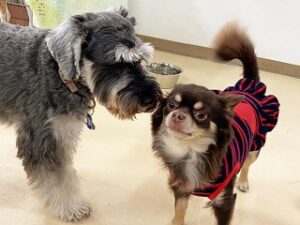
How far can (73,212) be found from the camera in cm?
169

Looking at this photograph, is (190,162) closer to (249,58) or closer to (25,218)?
(249,58)

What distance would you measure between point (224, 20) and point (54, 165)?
236 cm

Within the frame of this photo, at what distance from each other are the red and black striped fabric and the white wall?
152 cm

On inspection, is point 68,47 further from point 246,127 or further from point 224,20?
point 224,20

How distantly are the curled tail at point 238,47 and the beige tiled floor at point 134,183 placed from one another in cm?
56

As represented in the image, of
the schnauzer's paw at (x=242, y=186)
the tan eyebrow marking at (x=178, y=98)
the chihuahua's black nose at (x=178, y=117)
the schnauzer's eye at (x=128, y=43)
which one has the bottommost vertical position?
the schnauzer's paw at (x=242, y=186)

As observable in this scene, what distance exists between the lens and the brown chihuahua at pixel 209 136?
48.7 inches

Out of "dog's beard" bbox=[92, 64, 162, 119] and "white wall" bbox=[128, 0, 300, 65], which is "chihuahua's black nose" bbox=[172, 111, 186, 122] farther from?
"white wall" bbox=[128, 0, 300, 65]

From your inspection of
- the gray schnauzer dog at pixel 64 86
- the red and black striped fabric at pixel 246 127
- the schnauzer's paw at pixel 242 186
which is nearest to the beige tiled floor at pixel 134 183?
the schnauzer's paw at pixel 242 186

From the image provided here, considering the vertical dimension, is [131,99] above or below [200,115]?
below

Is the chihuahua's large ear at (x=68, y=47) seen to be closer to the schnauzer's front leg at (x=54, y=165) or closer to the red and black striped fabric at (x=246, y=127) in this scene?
the schnauzer's front leg at (x=54, y=165)

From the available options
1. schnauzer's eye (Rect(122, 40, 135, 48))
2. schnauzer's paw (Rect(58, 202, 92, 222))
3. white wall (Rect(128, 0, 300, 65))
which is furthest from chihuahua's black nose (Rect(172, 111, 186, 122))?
white wall (Rect(128, 0, 300, 65))

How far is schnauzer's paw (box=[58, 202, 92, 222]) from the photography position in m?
1.69

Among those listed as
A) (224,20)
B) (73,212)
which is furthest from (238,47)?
(224,20)
